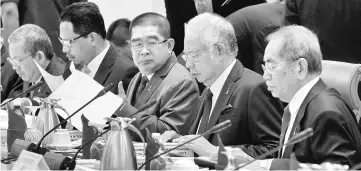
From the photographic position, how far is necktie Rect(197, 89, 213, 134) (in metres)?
3.77

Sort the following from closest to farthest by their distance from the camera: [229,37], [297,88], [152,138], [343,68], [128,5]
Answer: [152,138] → [297,88] → [343,68] → [229,37] → [128,5]

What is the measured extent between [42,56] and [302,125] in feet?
9.70

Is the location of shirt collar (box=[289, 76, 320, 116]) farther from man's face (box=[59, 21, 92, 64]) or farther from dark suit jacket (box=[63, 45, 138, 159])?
man's face (box=[59, 21, 92, 64])

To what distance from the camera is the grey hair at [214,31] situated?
12.7 ft

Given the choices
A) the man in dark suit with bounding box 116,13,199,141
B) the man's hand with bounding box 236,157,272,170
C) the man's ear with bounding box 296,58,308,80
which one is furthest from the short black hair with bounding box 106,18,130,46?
the man's hand with bounding box 236,157,272,170

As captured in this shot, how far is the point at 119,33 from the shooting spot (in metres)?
6.43

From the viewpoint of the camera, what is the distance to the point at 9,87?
20.5 feet

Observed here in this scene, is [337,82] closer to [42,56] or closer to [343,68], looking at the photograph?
[343,68]

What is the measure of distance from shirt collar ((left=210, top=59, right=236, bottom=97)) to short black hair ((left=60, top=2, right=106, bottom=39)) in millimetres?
1442

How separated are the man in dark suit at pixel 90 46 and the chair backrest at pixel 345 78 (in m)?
1.67

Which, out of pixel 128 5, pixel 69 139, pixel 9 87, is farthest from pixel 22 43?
pixel 69 139

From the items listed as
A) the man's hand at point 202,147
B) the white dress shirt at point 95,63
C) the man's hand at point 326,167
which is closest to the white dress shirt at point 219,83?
the man's hand at point 202,147

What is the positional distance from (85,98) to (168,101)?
2.00ft

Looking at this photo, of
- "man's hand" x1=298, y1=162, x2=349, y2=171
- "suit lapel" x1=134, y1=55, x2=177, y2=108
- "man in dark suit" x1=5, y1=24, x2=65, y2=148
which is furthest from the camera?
"man in dark suit" x1=5, y1=24, x2=65, y2=148
